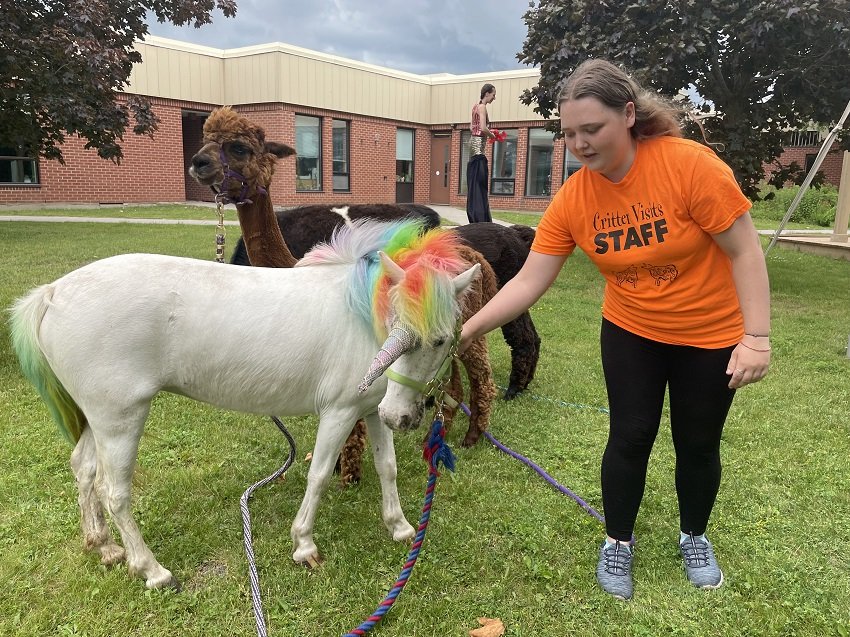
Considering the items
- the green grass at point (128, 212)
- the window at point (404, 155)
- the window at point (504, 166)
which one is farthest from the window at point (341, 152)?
the window at point (504, 166)

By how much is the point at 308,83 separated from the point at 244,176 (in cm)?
1806

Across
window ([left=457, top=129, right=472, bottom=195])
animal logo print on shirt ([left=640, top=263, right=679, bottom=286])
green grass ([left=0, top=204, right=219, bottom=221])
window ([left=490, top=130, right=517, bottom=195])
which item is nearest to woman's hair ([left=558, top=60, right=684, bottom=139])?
animal logo print on shirt ([left=640, top=263, right=679, bottom=286])

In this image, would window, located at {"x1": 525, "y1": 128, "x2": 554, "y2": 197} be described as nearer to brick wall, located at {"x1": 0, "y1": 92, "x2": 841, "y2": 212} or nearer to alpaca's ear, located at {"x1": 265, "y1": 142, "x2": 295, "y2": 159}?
brick wall, located at {"x1": 0, "y1": 92, "x2": 841, "y2": 212}

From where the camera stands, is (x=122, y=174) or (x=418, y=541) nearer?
(x=418, y=541)

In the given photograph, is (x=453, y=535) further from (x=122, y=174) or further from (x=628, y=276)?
(x=122, y=174)

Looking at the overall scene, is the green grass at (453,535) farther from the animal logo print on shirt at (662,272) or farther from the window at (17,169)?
the window at (17,169)

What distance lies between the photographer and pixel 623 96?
212 centimetres

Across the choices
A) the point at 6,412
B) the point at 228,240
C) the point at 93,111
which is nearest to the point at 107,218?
the point at 228,240

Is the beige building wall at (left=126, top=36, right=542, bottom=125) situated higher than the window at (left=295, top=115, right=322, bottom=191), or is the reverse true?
the beige building wall at (left=126, top=36, right=542, bottom=125)

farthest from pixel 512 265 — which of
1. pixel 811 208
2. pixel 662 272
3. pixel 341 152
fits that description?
pixel 811 208

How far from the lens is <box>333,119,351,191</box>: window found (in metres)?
21.7

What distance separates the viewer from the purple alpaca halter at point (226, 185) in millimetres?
3623

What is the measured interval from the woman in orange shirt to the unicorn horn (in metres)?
0.44

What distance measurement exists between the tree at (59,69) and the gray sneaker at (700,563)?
645cm
